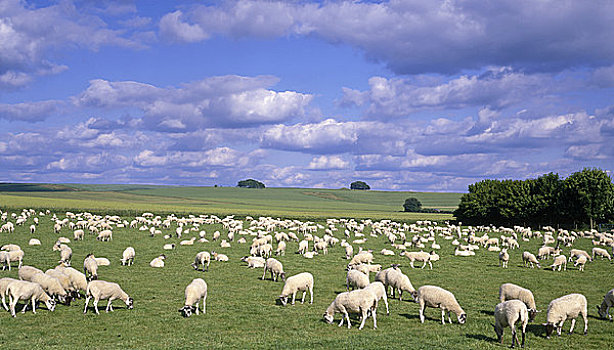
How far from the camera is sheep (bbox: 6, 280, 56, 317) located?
54.5 ft

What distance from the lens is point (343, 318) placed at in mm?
16125

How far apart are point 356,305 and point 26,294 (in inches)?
464

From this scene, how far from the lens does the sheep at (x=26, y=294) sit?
16.6 meters

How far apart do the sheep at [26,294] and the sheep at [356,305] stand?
34.1 ft

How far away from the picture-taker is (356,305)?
621 inches

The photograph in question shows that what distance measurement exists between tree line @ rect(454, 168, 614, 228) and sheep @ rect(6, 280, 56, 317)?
254 ft

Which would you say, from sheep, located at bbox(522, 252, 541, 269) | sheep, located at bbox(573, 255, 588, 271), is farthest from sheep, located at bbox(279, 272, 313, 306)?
sheep, located at bbox(573, 255, 588, 271)

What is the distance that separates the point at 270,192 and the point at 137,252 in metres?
145

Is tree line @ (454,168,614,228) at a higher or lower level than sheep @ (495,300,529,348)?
higher

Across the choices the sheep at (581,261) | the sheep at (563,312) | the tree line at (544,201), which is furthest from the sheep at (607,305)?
the tree line at (544,201)

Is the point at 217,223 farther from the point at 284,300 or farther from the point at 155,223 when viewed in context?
the point at 284,300

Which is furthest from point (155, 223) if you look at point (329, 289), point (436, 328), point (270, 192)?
point (270, 192)

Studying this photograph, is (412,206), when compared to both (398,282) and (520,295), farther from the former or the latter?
(520,295)

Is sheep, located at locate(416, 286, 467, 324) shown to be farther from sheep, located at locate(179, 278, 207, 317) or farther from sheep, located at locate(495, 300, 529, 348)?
sheep, located at locate(179, 278, 207, 317)
